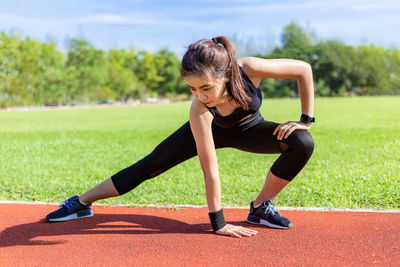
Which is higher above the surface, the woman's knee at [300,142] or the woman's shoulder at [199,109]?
the woman's shoulder at [199,109]

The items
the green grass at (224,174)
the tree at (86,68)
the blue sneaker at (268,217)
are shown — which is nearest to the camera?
the blue sneaker at (268,217)

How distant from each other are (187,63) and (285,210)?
2089 millimetres

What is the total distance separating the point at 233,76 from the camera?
9.59 feet

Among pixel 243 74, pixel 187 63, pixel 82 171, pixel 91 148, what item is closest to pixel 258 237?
pixel 243 74

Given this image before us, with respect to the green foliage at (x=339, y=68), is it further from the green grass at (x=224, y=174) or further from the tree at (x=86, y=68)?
the green grass at (x=224, y=174)

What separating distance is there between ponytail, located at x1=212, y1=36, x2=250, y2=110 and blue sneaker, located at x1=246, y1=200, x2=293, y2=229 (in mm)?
1115

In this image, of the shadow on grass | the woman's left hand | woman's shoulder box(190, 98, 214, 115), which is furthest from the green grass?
woman's shoulder box(190, 98, 214, 115)

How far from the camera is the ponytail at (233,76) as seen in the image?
9.52ft

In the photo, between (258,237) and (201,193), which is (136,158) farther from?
(258,237)

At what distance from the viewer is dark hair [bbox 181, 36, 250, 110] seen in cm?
275

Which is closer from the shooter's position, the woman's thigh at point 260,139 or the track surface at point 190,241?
the track surface at point 190,241

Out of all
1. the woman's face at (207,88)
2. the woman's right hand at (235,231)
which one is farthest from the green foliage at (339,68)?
the woman's face at (207,88)

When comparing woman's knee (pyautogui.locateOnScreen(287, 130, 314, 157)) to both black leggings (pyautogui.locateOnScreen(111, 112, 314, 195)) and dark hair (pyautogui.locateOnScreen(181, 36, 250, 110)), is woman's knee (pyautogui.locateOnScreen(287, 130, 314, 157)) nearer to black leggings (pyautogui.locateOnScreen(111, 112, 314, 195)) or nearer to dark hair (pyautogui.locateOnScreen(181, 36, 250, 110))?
black leggings (pyautogui.locateOnScreen(111, 112, 314, 195))

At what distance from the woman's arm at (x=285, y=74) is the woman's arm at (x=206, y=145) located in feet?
1.62
